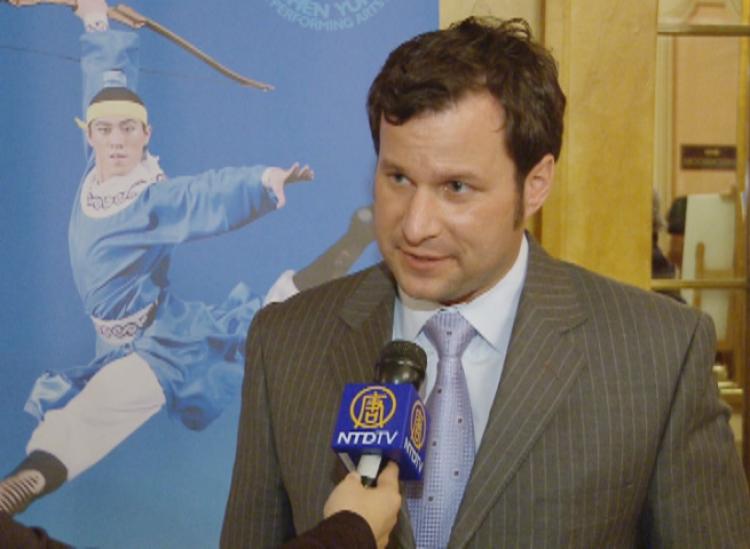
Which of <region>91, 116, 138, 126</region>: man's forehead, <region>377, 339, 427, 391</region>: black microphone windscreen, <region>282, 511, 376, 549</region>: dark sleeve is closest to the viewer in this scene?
<region>282, 511, 376, 549</region>: dark sleeve

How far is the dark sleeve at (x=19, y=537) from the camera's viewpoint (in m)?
1.19

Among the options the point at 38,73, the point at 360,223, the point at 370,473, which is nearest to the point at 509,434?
the point at 370,473

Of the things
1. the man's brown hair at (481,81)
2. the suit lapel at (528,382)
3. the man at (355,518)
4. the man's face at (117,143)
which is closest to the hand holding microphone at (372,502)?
the man at (355,518)

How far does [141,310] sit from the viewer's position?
255 cm

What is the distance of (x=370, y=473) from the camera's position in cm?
139

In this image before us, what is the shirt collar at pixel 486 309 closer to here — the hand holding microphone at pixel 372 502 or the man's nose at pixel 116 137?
the hand holding microphone at pixel 372 502

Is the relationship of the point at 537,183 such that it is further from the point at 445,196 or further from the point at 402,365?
the point at 402,365

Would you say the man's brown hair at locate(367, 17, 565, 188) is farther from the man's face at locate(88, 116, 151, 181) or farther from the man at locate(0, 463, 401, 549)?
the man's face at locate(88, 116, 151, 181)

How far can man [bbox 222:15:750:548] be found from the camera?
1.64m

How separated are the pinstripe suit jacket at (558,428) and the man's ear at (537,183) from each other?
0.10m

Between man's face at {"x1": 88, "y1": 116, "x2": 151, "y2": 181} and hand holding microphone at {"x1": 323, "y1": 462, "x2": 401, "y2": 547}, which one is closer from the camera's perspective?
hand holding microphone at {"x1": 323, "y1": 462, "x2": 401, "y2": 547}

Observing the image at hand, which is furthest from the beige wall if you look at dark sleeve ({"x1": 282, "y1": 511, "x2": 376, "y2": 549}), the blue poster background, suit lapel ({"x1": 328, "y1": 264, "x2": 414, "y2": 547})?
dark sleeve ({"x1": 282, "y1": 511, "x2": 376, "y2": 549})

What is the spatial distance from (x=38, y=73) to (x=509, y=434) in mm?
1373

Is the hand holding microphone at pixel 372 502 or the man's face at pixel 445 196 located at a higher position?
the man's face at pixel 445 196
